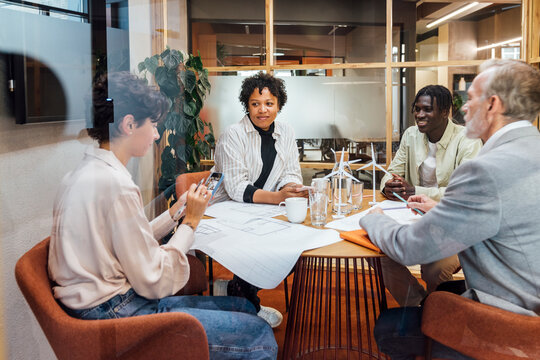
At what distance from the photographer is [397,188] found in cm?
198

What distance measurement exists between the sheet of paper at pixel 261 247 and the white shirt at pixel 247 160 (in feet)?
1.84

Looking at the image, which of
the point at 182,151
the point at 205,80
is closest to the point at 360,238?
the point at 182,151

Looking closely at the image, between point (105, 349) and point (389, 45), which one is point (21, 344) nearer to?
point (105, 349)

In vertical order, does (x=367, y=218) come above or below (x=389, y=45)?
below

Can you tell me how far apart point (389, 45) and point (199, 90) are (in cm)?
142

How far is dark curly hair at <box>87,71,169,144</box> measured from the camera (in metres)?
0.90

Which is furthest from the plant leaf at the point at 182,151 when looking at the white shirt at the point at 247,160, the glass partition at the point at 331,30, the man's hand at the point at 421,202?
the glass partition at the point at 331,30

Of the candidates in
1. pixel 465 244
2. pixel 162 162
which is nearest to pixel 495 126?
pixel 465 244

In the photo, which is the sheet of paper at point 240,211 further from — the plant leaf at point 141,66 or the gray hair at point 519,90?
the gray hair at point 519,90

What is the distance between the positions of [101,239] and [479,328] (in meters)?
0.92

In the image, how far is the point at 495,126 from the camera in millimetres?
1137

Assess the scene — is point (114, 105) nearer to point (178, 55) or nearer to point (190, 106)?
point (178, 55)

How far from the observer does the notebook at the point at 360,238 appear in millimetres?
1282

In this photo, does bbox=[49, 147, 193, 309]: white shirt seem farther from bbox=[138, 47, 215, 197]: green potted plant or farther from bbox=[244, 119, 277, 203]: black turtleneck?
bbox=[244, 119, 277, 203]: black turtleneck
